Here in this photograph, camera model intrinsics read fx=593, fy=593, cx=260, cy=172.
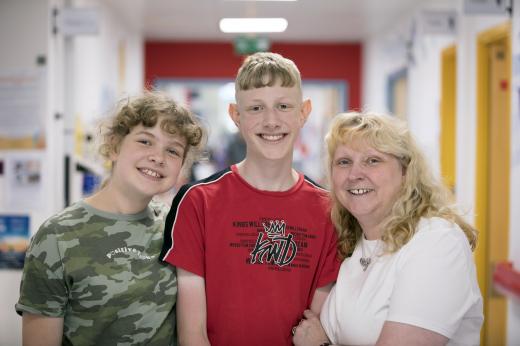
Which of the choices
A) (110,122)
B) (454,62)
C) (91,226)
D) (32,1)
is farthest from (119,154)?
(454,62)

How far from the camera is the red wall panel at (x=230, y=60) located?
8758mm

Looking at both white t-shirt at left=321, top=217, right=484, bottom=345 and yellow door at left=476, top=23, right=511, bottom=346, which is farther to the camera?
yellow door at left=476, top=23, right=511, bottom=346

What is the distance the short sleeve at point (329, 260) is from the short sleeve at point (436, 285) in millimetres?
321

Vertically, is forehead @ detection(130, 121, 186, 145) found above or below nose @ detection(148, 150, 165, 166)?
above

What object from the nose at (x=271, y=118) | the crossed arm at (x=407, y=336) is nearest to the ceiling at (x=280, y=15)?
the nose at (x=271, y=118)

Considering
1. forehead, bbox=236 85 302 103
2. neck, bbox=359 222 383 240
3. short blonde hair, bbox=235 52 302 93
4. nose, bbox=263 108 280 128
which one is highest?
short blonde hair, bbox=235 52 302 93

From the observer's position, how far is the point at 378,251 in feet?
6.03

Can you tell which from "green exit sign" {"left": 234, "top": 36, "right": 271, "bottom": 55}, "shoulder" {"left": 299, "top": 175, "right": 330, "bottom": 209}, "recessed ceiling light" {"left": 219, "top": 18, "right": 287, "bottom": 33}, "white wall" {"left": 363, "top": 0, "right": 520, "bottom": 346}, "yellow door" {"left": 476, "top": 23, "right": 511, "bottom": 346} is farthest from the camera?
"green exit sign" {"left": 234, "top": 36, "right": 271, "bottom": 55}

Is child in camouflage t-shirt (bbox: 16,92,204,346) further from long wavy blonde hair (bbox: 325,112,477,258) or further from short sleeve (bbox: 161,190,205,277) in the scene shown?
long wavy blonde hair (bbox: 325,112,477,258)

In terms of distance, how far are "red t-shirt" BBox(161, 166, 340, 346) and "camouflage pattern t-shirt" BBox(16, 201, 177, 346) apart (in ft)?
0.35

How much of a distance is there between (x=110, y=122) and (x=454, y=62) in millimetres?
4281

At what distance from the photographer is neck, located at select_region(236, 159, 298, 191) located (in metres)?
2.01

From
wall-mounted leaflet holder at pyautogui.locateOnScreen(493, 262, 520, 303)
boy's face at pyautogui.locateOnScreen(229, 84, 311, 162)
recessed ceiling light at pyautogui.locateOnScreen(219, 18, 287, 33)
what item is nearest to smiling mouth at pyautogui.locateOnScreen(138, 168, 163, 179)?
boy's face at pyautogui.locateOnScreen(229, 84, 311, 162)

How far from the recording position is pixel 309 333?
1.85 meters
